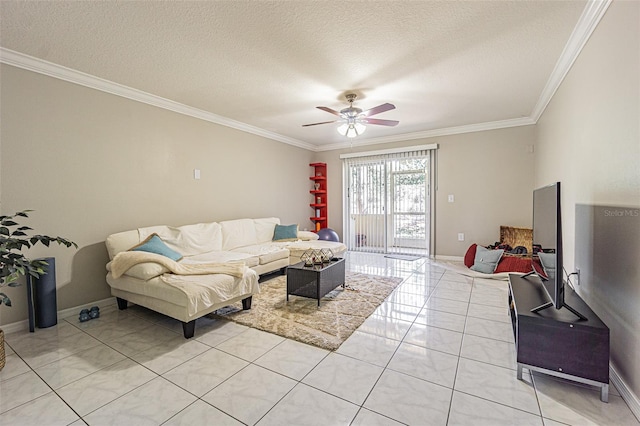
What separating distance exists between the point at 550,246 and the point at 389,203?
4.25 meters

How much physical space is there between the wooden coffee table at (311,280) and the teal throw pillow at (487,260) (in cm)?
260

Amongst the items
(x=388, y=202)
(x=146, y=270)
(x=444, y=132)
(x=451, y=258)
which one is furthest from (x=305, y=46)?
(x=451, y=258)

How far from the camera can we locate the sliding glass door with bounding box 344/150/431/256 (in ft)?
18.9

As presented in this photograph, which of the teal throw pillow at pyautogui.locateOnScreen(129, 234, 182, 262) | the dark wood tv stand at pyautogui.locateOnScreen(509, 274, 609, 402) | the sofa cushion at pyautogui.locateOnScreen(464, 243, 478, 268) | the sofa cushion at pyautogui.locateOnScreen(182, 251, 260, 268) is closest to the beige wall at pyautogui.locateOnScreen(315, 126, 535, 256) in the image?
the sofa cushion at pyautogui.locateOnScreen(464, 243, 478, 268)

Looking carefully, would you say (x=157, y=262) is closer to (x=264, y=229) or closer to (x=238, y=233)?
(x=238, y=233)

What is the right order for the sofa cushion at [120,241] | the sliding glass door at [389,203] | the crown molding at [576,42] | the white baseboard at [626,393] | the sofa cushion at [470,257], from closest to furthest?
1. the white baseboard at [626,393]
2. the crown molding at [576,42]
3. the sofa cushion at [120,241]
4. the sofa cushion at [470,257]
5. the sliding glass door at [389,203]

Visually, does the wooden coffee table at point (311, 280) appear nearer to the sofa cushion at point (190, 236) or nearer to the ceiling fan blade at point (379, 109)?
the sofa cushion at point (190, 236)

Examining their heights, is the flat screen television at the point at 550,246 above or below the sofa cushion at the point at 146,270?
above

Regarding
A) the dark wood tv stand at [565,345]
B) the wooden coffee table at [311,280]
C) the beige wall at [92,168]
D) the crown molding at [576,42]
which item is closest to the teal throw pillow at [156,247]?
the beige wall at [92,168]

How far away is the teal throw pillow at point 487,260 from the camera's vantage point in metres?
4.23

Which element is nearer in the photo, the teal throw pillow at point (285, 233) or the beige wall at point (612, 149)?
the beige wall at point (612, 149)

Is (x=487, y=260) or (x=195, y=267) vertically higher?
(x=195, y=267)

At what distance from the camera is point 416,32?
2.29 m

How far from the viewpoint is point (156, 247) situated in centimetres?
311
